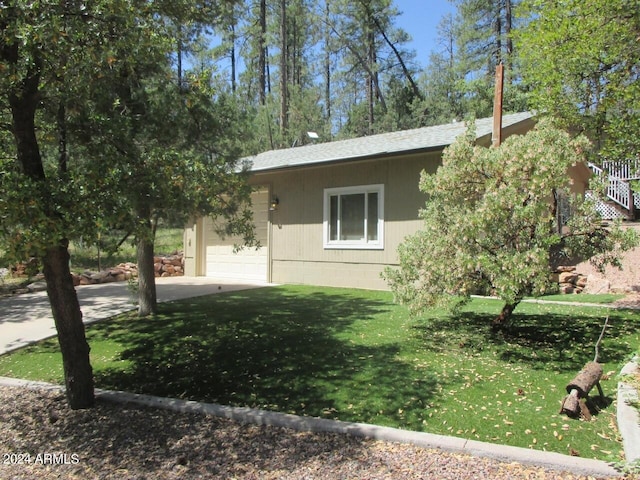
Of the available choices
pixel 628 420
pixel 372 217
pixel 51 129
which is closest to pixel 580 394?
pixel 628 420

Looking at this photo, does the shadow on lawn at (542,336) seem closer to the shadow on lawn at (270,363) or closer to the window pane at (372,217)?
the shadow on lawn at (270,363)

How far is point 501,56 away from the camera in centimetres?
2272

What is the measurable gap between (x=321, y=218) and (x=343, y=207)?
0.69 m

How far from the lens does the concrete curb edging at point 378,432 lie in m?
3.17

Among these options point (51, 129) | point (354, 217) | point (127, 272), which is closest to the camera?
point (51, 129)

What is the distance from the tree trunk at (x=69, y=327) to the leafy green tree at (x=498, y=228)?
3.54m

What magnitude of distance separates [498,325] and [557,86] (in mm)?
4721

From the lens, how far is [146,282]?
26.6 feet

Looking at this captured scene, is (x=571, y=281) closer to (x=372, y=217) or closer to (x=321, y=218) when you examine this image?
(x=372, y=217)

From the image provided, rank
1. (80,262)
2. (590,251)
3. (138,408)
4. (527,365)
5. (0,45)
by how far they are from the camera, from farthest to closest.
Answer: (80,262), (590,251), (527,365), (138,408), (0,45)

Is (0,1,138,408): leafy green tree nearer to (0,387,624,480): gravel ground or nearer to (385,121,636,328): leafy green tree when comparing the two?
(0,387,624,480): gravel ground

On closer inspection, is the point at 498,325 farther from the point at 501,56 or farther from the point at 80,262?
the point at 501,56

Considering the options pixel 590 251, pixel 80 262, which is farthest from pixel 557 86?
pixel 80 262

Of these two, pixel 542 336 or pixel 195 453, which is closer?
pixel 195 453
